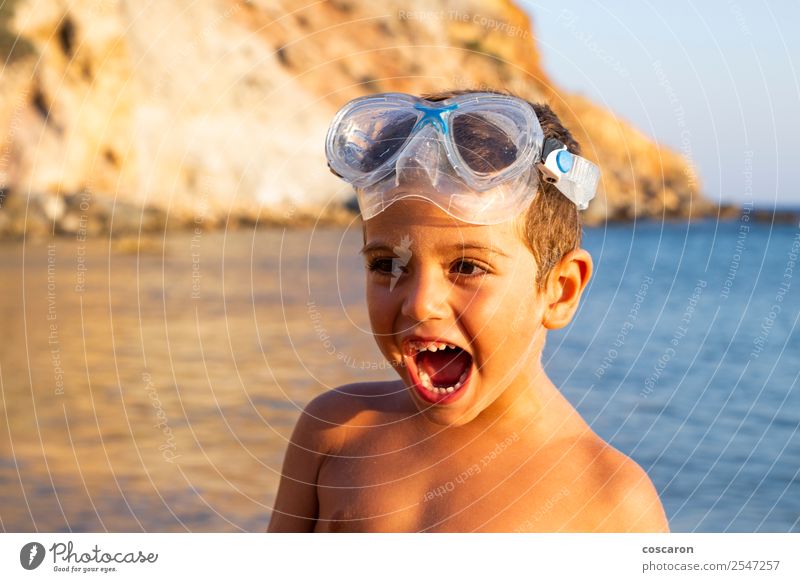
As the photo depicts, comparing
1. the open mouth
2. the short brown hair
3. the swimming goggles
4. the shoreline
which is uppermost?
the swimming goggles

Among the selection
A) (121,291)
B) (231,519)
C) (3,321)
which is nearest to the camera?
(231,519)

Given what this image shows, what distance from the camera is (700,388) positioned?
8.85 metres

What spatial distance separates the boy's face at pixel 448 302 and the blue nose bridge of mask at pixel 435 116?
204 mm

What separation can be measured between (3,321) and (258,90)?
16171mm

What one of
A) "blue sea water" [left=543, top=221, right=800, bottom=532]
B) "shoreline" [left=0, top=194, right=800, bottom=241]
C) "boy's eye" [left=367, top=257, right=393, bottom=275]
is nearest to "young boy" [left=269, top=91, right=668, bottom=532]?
"boy's eye" [left=367, top=257, right=393, bottom=275]

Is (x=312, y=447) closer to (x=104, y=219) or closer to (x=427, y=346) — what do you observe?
(x=427, y=346)

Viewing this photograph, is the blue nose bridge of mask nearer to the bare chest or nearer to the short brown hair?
the short brown hair

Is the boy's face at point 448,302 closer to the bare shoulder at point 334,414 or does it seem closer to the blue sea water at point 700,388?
the bare shoulder at point 334,414

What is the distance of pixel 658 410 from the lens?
24.9ft

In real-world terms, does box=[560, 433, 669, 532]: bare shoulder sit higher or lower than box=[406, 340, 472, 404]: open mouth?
lower

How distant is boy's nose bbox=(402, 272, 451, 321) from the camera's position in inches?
67.4
